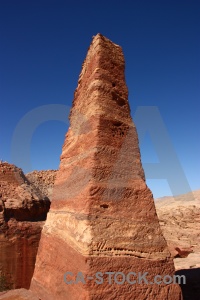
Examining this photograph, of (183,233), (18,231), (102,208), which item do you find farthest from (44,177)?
(102,208)

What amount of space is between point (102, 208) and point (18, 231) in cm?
416

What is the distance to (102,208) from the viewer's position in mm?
4293

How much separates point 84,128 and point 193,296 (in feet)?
18.4

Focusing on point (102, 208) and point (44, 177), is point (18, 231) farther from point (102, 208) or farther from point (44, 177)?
point (44, 177)

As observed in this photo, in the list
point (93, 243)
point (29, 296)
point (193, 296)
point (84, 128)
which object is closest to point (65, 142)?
point (84, 128)

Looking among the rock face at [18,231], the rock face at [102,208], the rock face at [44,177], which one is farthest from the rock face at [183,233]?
the rock face at [102,208]

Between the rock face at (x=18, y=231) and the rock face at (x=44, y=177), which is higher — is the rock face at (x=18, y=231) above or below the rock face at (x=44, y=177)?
below

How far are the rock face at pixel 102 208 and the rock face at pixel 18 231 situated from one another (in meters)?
2.16

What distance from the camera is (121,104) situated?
18.4 ft

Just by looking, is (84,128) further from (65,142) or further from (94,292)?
(94,292)

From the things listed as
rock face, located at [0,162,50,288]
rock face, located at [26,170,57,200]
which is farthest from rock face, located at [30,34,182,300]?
rock face, located at [26,170,57,200]

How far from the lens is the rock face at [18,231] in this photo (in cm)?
710

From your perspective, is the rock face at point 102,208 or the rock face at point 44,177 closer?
the rock face at point 102,208

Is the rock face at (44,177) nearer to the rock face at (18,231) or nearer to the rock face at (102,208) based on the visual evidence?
the rock face at (18,231)
